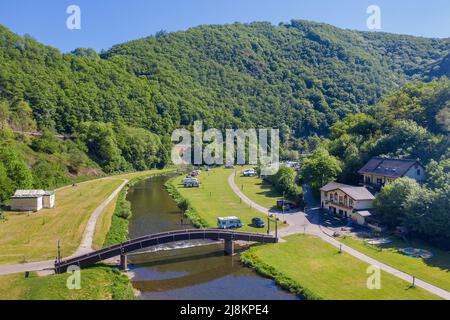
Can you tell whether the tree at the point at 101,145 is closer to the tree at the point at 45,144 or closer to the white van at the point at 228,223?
the tree at the point at 45,144

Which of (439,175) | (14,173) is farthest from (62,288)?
(439,175)

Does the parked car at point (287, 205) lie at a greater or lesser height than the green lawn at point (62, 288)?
greater

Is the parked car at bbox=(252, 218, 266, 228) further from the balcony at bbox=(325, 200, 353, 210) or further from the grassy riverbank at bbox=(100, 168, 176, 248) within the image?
the grassy riverbank at bbox=(100, 168, 176, 248)

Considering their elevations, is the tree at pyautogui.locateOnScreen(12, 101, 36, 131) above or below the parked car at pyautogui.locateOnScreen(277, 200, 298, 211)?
above

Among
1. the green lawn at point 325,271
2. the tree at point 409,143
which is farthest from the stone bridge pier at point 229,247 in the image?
the tree at point 409,143

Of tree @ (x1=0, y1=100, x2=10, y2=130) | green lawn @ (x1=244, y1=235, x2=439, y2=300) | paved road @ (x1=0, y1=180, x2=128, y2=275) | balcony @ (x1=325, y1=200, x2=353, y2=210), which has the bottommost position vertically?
green lawn @ (x1=244, y1=235, x2=439, y2=300)

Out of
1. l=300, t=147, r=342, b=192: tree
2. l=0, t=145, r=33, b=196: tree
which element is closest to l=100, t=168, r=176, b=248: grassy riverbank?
l=0, t=145, r=33, b=196: tree

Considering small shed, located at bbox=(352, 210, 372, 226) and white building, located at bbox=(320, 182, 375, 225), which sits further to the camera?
white building, located at bbox=(320, 182, 375, 225)

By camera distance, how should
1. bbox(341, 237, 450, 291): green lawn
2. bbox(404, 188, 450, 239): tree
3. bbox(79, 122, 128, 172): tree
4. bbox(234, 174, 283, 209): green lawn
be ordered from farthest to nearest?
1. bbox(79, 122, 128, 172): tree
2. bbox(234, 174, 283, 209): green lawn
3. bbox(404, 188, 450, 239): tree
4. bbox(341, 237, 450, 291): green lawn
